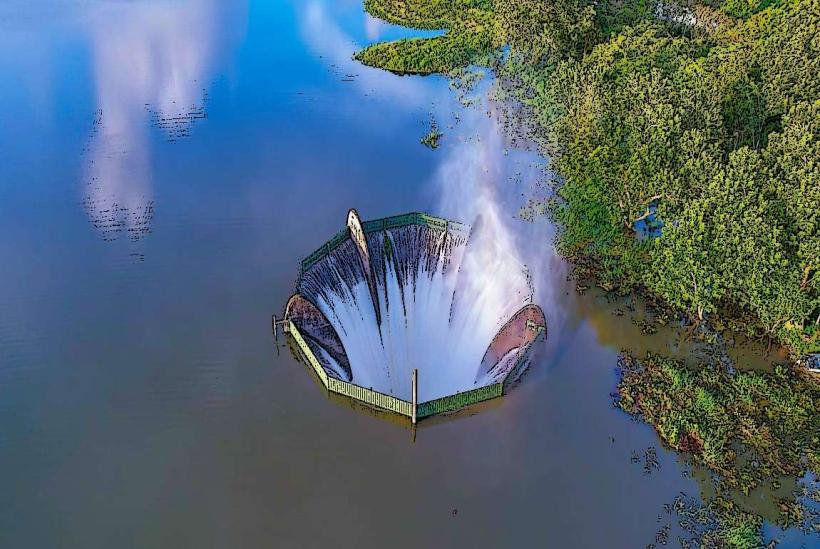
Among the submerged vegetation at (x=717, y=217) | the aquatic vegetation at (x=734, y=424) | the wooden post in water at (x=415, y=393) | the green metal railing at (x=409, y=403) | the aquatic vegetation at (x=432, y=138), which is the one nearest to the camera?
the aquatic vegetation at (x=734, y=424)

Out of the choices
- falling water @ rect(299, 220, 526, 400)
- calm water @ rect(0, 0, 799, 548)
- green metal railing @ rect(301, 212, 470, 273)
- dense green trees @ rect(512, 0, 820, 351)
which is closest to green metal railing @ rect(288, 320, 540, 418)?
calm water @ rect(0, 0, 799, 548)

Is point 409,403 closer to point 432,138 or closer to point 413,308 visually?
point 413,308

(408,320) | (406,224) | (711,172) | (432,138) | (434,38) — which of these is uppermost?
(434,38)

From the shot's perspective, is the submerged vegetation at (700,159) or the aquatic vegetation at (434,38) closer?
the submerged vegetation at (700,159)

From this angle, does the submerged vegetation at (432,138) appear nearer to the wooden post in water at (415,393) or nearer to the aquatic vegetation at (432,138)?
the aquatic vegetation at (432,138)

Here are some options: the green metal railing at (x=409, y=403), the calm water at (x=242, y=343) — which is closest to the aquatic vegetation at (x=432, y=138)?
the calm water at (x=242, y=343)

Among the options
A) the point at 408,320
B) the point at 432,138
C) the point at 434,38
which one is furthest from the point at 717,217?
the point at 434,38
